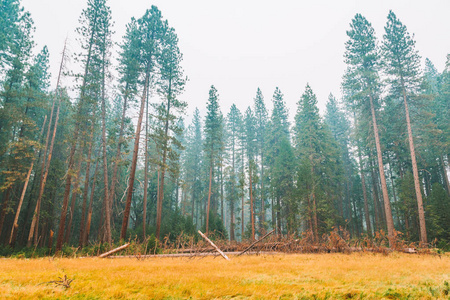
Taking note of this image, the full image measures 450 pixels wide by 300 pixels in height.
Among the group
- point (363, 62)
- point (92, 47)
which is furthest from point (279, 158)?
point (92, 47)

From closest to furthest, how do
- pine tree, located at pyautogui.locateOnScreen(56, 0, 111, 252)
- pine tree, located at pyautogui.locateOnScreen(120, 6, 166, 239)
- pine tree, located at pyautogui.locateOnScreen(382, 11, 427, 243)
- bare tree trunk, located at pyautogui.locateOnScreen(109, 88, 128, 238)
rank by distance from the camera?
pine tree, located at pyautogui.locateOnScreen(56, 0, 111, 252) → bare tree trunk, located at pyautogui.locateOnScreen(109, 88, 128, 238) → pine tree, located at pyautogui.locateOnScreen(120, 6, 166, 239) → pine tree, located at pyautogui.locateOnScreen(382, 11, 427, 243)

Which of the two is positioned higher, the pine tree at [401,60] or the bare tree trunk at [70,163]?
the pine tree at [401,60]

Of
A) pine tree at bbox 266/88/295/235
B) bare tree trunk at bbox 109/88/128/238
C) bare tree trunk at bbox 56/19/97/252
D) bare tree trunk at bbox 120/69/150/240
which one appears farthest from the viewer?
pine tree at bbox 266/88/295/235

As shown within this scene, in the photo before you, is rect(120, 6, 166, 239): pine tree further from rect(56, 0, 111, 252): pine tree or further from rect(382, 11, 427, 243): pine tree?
rect(382, 11, 427, 243): pine tree

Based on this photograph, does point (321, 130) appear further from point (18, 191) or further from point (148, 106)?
point (18, 191)

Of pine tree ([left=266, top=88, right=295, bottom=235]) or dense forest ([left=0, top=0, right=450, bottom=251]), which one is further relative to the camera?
pine tree ([left=266, top=88, right=295, bottom=235])

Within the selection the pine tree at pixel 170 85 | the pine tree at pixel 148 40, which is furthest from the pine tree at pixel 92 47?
the pine tree at pixel 170 85

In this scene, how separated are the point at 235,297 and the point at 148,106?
17361 mm

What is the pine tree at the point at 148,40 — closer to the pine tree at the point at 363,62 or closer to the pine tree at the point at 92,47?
the pine tree at the point at 92,47

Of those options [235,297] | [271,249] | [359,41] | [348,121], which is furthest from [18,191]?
[348,121]

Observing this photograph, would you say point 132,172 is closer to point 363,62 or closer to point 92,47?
point 92,47

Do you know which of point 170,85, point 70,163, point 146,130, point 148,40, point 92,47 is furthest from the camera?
point 170,85

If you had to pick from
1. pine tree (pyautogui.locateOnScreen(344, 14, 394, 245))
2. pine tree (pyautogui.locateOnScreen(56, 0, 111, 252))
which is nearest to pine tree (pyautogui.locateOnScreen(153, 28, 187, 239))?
pine tree (pyautogui.locateOnScreen(56, 0, 111, 252))

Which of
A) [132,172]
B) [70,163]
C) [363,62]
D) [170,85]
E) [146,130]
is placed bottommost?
[132,172]
